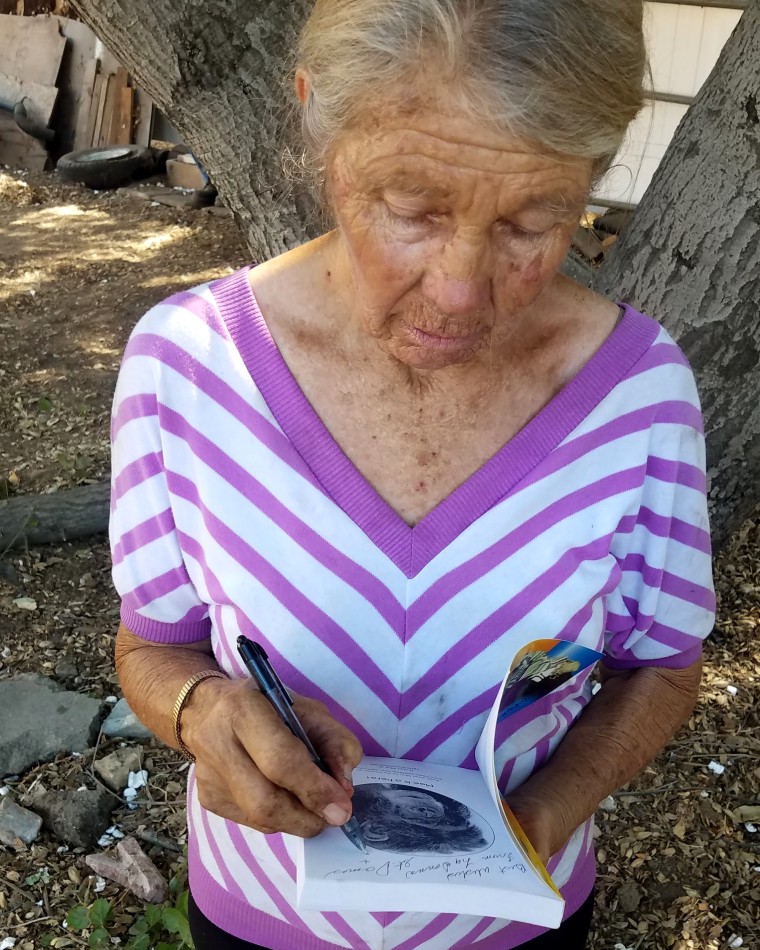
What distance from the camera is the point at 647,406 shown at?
4.79 ft

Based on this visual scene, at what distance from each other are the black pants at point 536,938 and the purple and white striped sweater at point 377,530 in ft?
0.55

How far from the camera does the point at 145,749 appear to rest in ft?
10.8

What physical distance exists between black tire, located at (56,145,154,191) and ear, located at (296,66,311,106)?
891cm

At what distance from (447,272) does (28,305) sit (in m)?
6.24

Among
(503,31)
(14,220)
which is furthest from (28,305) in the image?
(503,31)

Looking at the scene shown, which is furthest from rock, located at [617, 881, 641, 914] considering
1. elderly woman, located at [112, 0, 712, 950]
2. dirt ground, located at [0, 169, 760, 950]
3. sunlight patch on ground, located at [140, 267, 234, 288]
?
sunlight patch on ground, located at [140, 267, 234, 288]

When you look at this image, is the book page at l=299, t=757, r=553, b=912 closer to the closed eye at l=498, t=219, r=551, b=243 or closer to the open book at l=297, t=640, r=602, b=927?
the open book at l=297, t=640, r=602, b=927

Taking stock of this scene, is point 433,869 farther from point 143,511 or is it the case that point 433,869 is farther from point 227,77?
point 227,77

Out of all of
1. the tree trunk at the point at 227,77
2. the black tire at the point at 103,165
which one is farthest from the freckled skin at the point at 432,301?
the black tire at the point at 103,165

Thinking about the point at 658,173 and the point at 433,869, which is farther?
the point at 658,173

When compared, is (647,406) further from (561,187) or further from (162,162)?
(162,162)

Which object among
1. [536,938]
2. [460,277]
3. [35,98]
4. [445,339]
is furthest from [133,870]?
[35,98]

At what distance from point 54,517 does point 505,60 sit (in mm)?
3511

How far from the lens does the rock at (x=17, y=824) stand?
2947 millimetres
